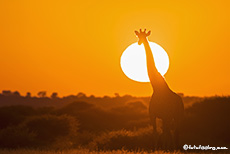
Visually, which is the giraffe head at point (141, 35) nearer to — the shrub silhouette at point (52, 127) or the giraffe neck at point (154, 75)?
the giraffe neck at point (154, 75)

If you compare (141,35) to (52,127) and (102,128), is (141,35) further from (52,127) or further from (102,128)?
(102,128)

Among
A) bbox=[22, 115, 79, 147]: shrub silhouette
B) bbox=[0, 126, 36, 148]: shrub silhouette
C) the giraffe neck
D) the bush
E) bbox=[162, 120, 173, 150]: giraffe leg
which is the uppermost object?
the giraffe neck

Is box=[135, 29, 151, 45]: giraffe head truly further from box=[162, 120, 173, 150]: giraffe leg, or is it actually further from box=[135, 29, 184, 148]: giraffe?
box=[162, 120, 173, 150]: giraffe leg

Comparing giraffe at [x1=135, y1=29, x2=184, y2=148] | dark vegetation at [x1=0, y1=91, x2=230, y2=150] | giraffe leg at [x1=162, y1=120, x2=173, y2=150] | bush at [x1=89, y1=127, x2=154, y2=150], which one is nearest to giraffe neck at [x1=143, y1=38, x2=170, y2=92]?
giraffe at [x1=135, y1=29, x2=184, y2=148]

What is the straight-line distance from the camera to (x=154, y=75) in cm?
1995

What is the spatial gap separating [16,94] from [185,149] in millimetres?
153672

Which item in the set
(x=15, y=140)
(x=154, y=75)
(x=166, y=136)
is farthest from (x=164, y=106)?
(x=15, y=140)

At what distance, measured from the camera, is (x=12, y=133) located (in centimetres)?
2977

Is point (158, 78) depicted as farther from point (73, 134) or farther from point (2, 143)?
point (73, 134)

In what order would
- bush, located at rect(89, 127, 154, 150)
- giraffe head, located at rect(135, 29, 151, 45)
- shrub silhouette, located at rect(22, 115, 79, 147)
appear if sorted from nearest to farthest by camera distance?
1. giraffe head, located at rect(135, 29, 151, 45)
2. bush, located at rect(89, 127, 154, 150)
3. shrub silhouette, located at rect(22, 115, 79, 147)

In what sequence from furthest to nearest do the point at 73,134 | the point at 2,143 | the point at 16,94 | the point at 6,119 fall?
the point at 16,94 < the point at 6,119 < the point at 73,134 < the point at 2,143

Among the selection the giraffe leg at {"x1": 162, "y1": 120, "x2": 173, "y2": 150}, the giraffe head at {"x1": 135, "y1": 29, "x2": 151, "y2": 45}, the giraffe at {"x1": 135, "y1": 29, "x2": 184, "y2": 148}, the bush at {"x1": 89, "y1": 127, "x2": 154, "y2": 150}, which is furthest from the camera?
the bush at {"x1": 89, "y1": 127, "x2": 154, "y2": 150}

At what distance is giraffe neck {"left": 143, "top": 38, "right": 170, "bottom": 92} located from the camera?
19.7m

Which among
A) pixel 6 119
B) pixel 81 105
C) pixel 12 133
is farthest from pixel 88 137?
pixel 81 105
